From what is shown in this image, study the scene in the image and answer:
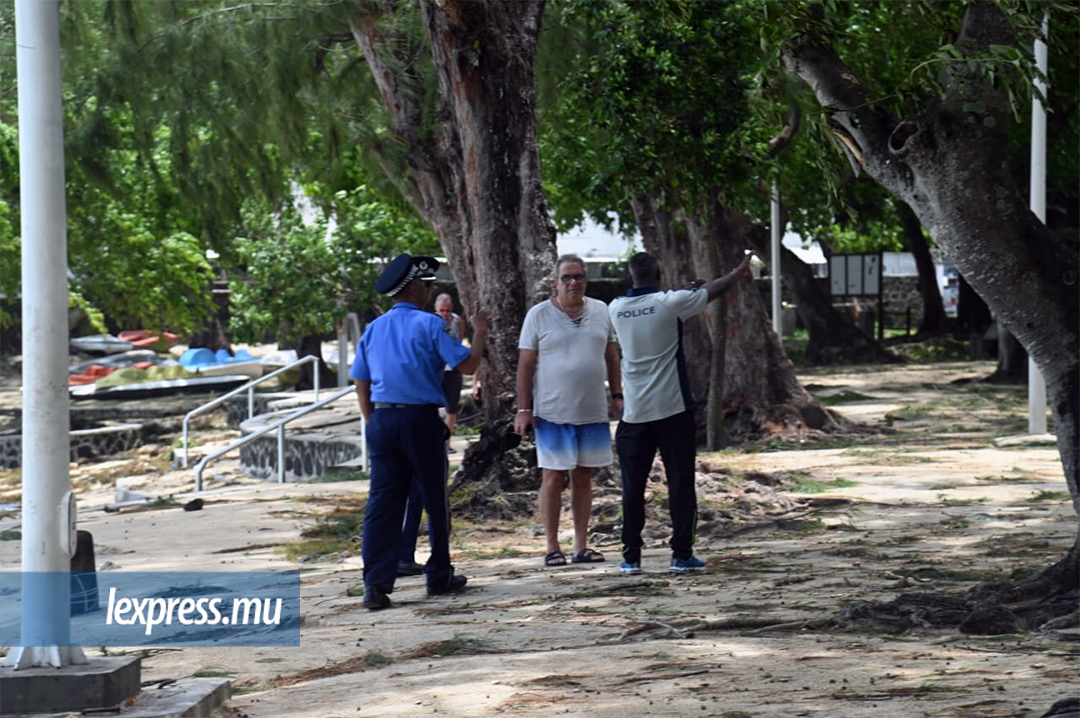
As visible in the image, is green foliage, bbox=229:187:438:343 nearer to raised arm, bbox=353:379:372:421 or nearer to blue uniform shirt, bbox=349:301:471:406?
raised arm, bbox=353:379:372:421

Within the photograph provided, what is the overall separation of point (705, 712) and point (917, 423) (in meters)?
14.1

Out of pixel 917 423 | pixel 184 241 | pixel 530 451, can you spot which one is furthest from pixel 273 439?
pixel 184 241

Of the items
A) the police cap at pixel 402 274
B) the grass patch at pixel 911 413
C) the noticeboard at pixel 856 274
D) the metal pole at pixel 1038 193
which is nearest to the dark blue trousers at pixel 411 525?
the police cap at pixel 402 274

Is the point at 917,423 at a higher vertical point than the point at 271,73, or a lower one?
lower

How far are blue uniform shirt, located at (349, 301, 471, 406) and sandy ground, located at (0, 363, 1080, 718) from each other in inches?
40.9

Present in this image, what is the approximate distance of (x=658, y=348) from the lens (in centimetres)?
819

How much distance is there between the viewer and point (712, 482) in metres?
11.5

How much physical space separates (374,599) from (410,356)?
3.93ft

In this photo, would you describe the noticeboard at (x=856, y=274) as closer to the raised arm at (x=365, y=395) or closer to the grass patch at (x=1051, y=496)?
the grass patch at (x=1051, y=496)

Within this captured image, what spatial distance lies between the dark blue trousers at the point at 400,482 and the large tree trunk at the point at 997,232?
263 cm

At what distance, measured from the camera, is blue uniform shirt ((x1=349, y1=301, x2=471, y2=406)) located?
7543 millimetres

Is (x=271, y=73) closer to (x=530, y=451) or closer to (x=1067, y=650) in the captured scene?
(x=530, y=451)

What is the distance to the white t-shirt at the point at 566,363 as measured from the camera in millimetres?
8414

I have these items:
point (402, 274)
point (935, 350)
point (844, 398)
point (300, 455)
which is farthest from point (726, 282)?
point (935, 350)
